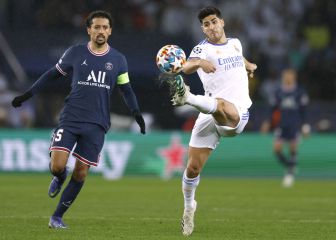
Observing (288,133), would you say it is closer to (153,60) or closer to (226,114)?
(153,60)

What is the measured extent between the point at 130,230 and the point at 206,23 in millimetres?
2705

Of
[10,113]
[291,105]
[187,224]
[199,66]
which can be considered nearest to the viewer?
[199,66]

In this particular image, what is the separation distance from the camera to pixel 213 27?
→ 463 inches

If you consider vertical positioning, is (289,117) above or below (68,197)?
below

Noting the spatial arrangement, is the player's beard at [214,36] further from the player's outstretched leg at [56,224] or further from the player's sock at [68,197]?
the player's outstretched leg at [56,224]

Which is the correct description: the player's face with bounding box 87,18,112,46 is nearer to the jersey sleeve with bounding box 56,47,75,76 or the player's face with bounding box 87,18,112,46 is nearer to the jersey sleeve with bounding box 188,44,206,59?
the jersey sleeve with bounding box 56,47,75,76

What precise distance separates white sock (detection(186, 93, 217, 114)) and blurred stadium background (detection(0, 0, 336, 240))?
344cm

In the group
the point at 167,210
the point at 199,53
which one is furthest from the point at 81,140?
the point at 167,210

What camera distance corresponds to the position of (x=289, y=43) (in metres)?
28.4

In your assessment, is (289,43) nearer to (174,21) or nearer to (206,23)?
(174,21)

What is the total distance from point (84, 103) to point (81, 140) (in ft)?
1.51

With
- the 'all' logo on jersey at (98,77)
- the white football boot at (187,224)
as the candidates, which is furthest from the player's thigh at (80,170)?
the white football boot at (187,224)

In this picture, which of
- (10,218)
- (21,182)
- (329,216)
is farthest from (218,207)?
(21,182)

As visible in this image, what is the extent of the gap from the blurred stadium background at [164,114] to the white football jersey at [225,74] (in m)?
2.99
